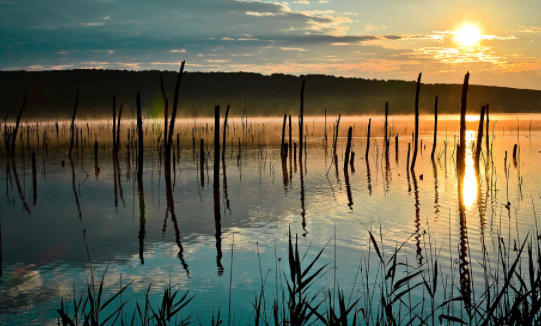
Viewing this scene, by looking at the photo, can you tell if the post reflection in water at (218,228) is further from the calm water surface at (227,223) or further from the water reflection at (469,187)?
the water reflection at (469,187)

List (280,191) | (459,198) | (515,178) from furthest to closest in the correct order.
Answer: (515,178) → (280,191) → (459,198)

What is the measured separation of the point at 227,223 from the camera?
10289 millimetres

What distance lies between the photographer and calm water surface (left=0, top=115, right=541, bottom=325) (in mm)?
6746

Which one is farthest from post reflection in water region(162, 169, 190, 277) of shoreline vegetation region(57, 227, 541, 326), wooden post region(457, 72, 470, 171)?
wooden post region(457, 72, 470, 171)

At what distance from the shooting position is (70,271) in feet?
23.9

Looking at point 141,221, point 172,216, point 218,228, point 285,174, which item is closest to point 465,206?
point 218,228

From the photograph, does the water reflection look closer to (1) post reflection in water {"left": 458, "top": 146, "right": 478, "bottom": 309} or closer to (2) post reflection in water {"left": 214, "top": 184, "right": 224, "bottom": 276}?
(1) post reflection in water {"left": 458, "top": 146, "right": 478, "bottom": 309}

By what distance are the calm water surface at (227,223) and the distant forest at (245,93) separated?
226 feet

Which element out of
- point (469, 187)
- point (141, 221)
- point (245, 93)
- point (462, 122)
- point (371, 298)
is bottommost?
point (141, 221)

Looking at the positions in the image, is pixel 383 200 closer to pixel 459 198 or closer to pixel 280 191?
pixel 459 198

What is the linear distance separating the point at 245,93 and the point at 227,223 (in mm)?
100731

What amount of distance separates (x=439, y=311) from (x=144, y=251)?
15.5 feet

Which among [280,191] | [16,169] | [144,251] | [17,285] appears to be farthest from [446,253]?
[16,169]

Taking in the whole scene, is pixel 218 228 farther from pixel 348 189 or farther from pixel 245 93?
pixel 245 93
